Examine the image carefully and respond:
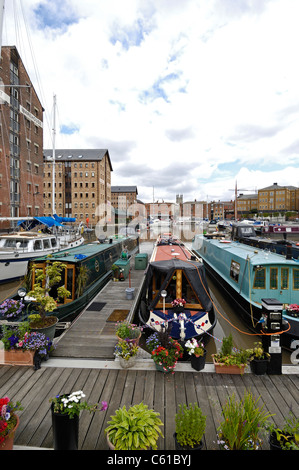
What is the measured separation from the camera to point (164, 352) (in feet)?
18.6

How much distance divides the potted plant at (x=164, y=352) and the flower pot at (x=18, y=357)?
10.3ft

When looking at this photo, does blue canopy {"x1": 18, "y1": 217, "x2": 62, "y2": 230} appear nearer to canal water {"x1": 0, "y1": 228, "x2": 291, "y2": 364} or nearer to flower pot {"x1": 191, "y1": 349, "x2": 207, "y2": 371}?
canal water {"x1": 0, "y1": 228, "x2": 291, "y2": 364}

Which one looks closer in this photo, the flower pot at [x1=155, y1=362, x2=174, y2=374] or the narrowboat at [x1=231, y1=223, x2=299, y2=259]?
the flower pot at [x1=155, y1=362, x2=174, y2=374]

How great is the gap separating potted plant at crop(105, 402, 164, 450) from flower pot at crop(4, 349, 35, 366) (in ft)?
12.4

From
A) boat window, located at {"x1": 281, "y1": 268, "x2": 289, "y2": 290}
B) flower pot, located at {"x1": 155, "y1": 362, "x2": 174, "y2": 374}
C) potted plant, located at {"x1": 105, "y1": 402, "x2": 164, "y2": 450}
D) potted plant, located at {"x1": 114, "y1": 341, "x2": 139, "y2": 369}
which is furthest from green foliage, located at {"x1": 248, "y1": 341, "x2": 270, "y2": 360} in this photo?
boat window, located at {"x1": 281, "y1": 268, "x2": 289, "y2": 290}

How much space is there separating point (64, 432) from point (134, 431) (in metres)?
1.18

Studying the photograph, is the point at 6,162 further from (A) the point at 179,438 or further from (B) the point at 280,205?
(B) the point at 280,205

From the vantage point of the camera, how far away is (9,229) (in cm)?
3388

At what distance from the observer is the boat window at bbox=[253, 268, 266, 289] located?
416 inches

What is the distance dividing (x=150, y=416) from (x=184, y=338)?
4.54 meters

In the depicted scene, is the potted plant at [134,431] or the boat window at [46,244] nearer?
the potted plant at [134,431]

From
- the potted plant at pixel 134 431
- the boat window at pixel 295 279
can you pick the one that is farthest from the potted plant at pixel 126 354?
the boat window at pixel 295 279

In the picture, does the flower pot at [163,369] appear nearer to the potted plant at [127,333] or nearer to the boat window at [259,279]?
the potted plant at [127,333]

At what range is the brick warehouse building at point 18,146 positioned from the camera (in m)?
34.2
